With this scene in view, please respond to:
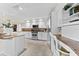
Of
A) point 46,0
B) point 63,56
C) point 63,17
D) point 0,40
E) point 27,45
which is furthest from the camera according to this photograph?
point 27,45

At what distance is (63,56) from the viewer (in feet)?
5.45

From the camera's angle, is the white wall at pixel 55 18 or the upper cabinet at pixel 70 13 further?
the white wall at pixel 55 18

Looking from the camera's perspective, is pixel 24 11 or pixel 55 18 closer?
pixel 24 11

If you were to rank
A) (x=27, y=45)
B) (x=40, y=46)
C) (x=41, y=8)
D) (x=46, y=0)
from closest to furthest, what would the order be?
(x=46, y=0), (x=41, y=8), (x=27, y=45), (x=40, y=46)

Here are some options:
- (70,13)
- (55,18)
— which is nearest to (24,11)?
(70,13)

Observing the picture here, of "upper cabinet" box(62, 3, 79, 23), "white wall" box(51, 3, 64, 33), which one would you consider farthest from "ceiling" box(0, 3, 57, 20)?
"white wall" box(51, 3, 64, 33)

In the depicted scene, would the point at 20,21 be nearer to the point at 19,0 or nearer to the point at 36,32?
the point at 19,0

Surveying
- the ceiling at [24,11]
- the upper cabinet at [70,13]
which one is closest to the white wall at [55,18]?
the upper cabinet at [70,13]

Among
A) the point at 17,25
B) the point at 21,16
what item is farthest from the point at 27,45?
the point at 21,16

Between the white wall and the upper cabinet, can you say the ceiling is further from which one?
the white wall

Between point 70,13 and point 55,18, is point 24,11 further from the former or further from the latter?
point 55,18

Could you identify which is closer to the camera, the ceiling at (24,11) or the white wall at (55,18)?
the ceiling at (24,11)

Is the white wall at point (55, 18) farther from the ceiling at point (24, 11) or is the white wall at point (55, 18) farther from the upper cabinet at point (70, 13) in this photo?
the ceiling at point (24, 11)

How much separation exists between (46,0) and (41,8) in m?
0.57
